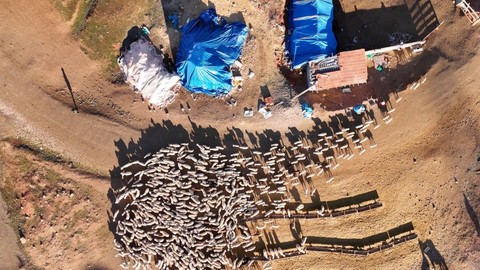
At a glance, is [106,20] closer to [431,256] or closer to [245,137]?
[245,137]

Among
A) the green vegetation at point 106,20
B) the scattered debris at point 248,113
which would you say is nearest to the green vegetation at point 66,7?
the green vegetation at point 106,20

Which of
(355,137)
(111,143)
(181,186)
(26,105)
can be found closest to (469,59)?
(355,137)

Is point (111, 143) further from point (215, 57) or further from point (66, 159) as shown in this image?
point (215, 57)

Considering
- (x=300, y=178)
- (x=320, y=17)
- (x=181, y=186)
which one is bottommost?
(x=300, y=178)

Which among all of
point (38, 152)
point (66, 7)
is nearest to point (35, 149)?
point (38, 152)

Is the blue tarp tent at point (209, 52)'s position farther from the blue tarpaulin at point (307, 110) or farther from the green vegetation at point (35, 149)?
the green vegetation at point (35, 149)

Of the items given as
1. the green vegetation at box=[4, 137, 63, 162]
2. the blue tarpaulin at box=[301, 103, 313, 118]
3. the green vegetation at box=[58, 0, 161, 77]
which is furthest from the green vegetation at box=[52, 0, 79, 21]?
the blue tarpaulin at box=[301, 103, 313, 118]

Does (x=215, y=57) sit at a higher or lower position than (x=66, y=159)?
higher

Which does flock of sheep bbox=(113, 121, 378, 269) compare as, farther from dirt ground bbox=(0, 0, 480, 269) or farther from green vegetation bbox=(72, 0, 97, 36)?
green vegetation bbox=(72, 0, 97, 36)
